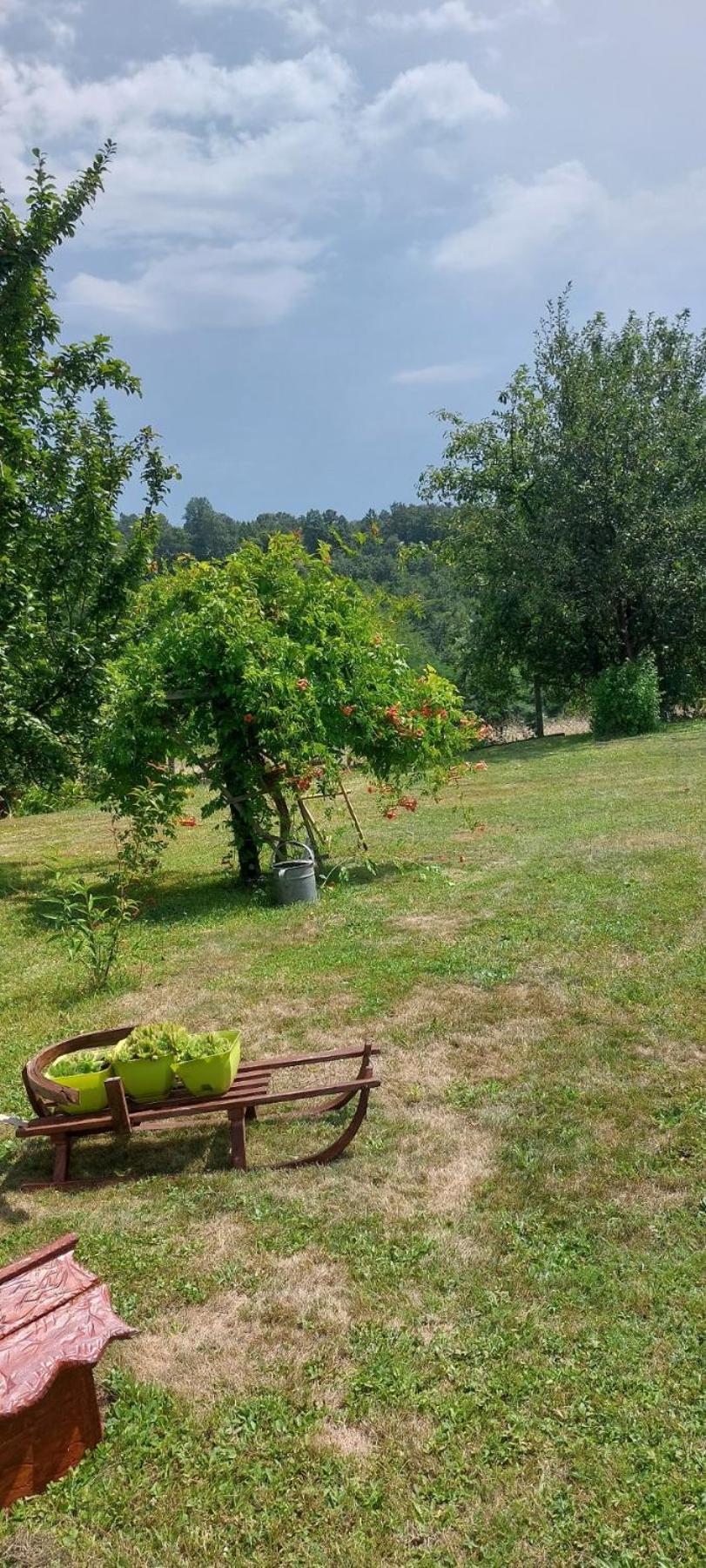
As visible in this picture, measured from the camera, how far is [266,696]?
816cm

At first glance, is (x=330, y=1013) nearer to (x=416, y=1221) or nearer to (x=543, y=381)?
(x=416, y=1221)

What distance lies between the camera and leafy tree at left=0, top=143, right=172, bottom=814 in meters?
8.40

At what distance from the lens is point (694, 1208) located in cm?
347

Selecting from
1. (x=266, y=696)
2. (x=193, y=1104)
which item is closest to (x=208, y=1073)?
(x=193, y=1104)

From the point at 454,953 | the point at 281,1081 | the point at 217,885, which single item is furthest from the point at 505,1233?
the point at 217,885

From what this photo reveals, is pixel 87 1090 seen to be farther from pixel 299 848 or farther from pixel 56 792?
pixel 56 792

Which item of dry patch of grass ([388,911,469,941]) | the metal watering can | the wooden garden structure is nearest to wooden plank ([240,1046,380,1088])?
the wooden garden structure

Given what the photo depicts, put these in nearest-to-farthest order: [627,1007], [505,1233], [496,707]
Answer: [505,1233] < [627,1007] < [496,707]

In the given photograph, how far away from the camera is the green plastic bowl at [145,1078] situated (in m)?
4.04

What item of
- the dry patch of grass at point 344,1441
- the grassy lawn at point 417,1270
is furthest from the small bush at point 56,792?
the dry patch of grass at point 344,1441

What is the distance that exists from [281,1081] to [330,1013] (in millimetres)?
823

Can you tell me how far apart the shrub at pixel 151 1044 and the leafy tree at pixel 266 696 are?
414cm

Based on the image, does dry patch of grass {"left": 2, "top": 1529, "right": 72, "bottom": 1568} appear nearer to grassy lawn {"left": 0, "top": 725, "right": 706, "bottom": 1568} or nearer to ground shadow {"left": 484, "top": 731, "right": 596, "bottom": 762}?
grassy lawn {"left": 0, "top": 725, "right": 706, "bottom": 1568}

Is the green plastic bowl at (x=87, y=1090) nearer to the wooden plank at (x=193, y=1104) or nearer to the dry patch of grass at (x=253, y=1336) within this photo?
the wooden plank at (x=193, y=1104)
